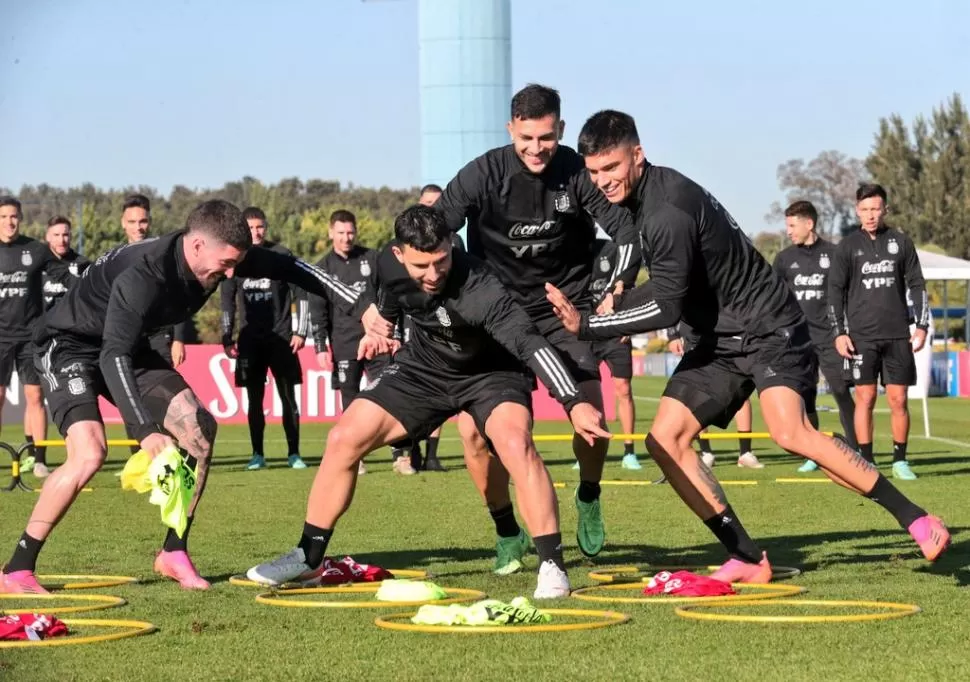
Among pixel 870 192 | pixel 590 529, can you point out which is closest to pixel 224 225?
pixel 590 529

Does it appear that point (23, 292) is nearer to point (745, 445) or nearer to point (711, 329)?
point (745, 445)

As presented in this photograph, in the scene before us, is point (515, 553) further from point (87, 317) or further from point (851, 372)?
point (851, 372)

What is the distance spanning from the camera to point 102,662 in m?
5.95

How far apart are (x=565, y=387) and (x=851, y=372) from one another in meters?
8.77

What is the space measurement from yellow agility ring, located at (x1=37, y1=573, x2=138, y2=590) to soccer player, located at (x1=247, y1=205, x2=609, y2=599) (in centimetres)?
90

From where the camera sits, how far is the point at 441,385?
810cm

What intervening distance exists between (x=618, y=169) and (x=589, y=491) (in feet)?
7.65

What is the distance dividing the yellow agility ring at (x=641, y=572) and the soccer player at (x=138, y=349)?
6.00 feet

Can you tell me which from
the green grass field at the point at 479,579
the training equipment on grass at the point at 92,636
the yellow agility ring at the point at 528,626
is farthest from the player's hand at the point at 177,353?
the yellow agility ring at the point at 528,626

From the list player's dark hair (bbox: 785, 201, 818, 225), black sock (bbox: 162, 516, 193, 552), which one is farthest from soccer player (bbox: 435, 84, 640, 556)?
player's dark hair (bbox: 785, 201, 818, 225)

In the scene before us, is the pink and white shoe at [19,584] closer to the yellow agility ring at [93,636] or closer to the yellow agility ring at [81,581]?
the yellow agility ring at [81,581]

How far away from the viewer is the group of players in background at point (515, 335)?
7.55 m

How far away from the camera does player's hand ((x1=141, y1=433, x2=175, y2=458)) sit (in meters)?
7.50

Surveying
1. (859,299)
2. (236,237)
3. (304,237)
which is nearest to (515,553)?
(236,237)
